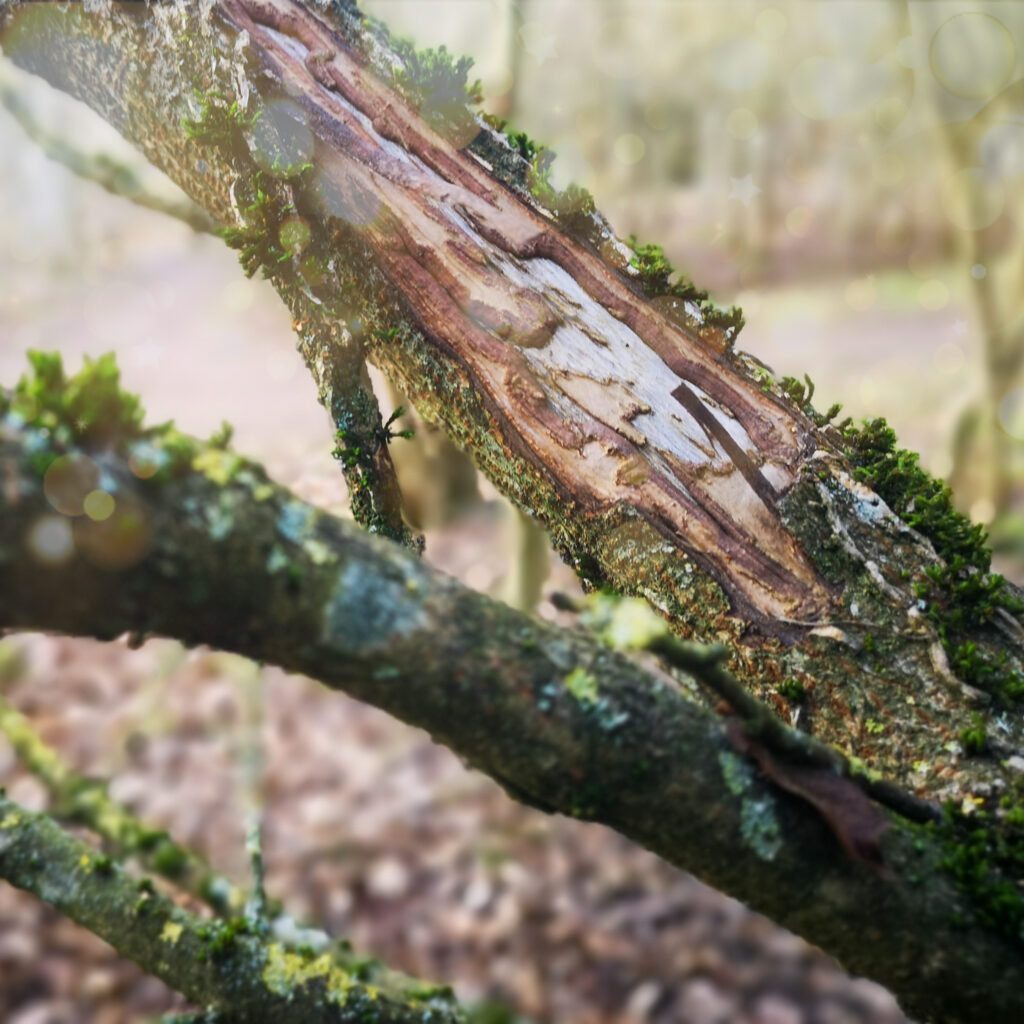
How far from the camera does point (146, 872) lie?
7.28 feet

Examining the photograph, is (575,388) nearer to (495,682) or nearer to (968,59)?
(495,682)

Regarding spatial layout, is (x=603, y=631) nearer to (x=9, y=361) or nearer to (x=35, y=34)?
(x=35, y=34)

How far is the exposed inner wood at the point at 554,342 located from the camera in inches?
54.2

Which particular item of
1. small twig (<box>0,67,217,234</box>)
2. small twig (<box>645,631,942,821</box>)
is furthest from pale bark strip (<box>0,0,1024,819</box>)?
small twig (<box>0,67,217,234</box>)

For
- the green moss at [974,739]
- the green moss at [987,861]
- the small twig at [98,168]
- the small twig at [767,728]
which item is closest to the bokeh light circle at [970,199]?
the small twig at [98,168]

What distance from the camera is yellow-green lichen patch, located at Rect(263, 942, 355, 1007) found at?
1.29 metres

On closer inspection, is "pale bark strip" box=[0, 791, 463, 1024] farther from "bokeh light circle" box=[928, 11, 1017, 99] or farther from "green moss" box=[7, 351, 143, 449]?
"bokeh light circle" box=[928, 11, 1017, 99]

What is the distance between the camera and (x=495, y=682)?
838 mm

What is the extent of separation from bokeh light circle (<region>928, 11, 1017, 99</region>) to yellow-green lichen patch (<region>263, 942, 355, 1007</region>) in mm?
5802

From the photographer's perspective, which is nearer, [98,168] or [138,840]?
[138,840]

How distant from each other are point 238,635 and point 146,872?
191cm

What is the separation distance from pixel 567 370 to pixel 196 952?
4.09 feet

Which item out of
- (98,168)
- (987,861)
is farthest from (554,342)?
(98,168)

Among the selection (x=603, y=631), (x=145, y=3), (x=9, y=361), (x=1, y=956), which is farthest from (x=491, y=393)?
(x=9, y=361)
